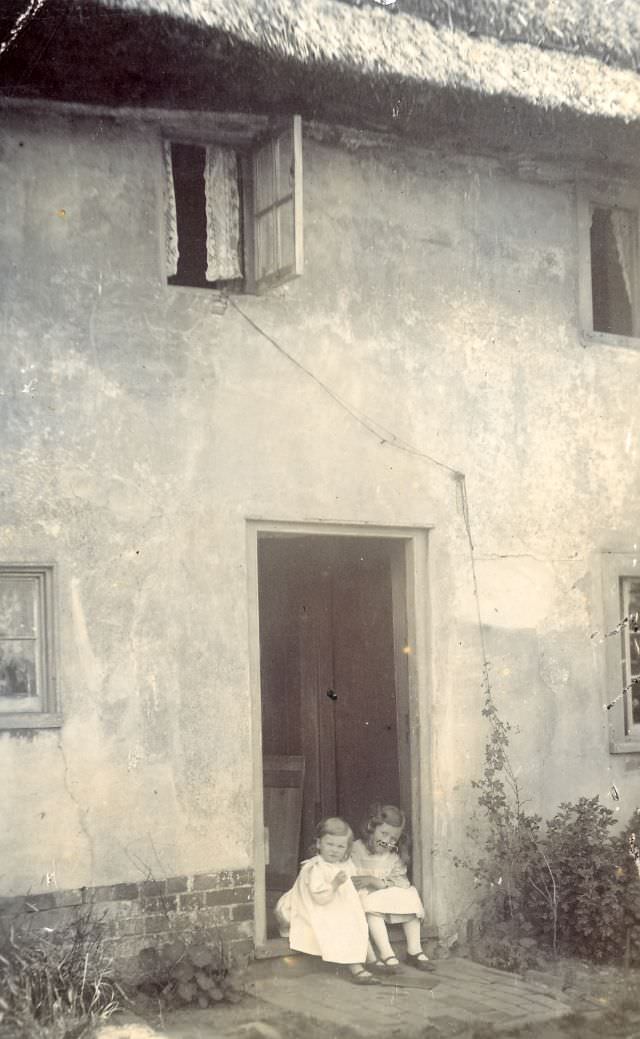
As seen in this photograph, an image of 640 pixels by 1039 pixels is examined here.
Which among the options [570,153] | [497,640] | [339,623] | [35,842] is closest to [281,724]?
[339,623]

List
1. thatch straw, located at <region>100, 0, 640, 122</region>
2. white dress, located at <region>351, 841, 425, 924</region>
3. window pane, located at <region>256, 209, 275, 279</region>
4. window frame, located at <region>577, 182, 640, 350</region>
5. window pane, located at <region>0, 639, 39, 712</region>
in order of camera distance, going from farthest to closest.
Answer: window frame, located at <region>577, 182, 640, 350</region>, white dress, located at <region>351, 841, 425, 924</region>, window pane, located at <region>256, 209, 275, 279</region>, window pane, located at <region>0, 639, 39, 712</region>, thatch straw, located at <region>100, 0, 640, 122</region>

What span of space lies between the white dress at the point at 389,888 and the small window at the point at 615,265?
3959 mm

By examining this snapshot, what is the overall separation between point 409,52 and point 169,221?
1664 millimetres

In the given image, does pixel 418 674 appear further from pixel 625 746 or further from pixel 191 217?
pixel 191 217

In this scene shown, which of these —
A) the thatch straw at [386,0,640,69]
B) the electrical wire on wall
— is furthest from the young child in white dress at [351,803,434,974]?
the thatch straw at [386,0,640,69]

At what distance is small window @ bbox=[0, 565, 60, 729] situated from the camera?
22.5 feet

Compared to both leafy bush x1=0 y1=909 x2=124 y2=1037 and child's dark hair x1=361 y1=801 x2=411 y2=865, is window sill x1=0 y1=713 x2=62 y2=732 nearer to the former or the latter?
leafy bush x1=0 y1=909 x2=124 y2=1037

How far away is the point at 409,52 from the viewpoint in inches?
294

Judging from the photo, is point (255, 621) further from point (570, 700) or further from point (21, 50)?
point (21, 50)

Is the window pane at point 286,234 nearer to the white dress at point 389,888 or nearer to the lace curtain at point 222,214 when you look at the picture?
the lace curtain at point 222,214

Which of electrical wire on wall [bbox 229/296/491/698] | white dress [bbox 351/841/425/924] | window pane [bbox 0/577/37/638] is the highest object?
electrical wire on wall [bbox 229/296/491/698]

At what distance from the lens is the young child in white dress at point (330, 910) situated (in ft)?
24.3

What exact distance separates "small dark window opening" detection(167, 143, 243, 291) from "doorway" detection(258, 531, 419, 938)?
5.98ft

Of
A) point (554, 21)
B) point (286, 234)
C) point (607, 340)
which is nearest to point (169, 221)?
point (286, 234)
